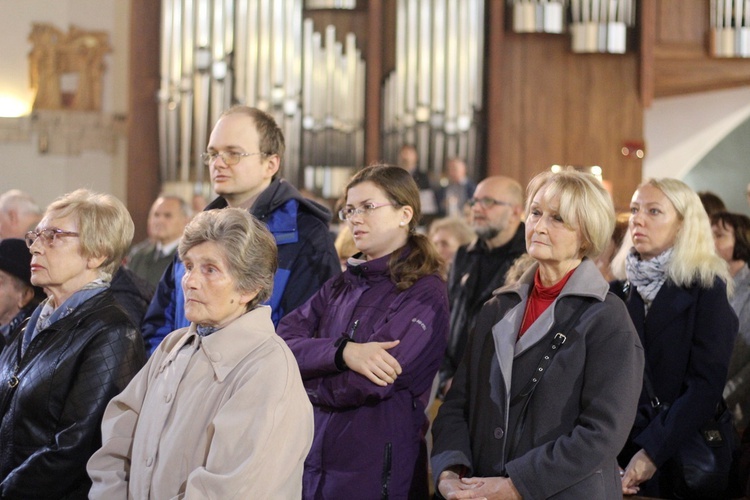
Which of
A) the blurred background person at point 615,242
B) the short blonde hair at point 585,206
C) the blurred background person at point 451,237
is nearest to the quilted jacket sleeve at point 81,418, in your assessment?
the short blonde hair at point 585,206

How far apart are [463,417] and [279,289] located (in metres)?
0.75

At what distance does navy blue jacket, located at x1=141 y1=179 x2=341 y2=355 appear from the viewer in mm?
3102

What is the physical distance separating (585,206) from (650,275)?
69cm

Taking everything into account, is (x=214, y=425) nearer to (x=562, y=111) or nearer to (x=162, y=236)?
(x=162, y=236)

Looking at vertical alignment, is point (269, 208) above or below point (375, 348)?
above

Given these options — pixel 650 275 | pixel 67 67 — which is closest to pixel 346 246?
pixel 650 275

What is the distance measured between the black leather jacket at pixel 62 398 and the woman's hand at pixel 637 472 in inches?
56.5

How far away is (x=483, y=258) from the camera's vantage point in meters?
4.42

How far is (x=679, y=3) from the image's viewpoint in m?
7.73

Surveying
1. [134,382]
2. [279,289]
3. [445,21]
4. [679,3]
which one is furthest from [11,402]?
[679,3]

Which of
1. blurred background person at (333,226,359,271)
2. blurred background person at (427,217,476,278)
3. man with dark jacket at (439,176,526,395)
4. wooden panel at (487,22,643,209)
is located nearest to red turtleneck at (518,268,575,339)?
man with dark jacket at (439,176,526,395)

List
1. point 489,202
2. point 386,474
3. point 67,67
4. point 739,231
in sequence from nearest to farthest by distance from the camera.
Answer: point 386,474
point 739,231
point 489,202
point 67,67

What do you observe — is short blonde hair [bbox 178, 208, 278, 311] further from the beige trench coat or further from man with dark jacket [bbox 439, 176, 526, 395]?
man with dark jacket [bbox 439, 176, 526, 395]

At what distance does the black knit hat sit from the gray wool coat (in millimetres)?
1713
